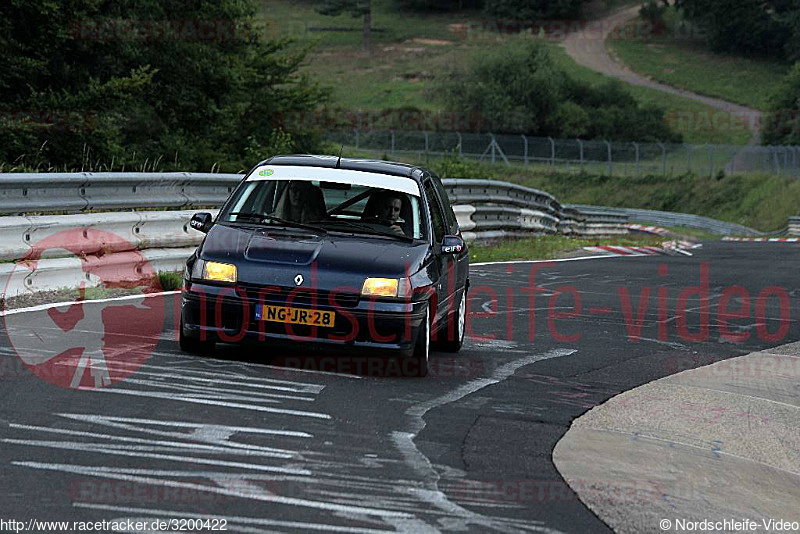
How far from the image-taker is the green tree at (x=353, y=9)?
4754 inches

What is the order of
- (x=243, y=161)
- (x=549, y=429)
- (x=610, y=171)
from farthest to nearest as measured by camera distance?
1. (x=610, y=171)
2. (x=243, y=161)
3. (x=549, y=429)

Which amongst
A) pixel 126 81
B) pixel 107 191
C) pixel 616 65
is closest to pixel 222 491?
pixel 107 191

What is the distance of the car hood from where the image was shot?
8.62 meters

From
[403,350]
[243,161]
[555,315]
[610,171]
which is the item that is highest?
[403,350]

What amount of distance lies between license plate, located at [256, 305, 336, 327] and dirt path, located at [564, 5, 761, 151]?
8134cm

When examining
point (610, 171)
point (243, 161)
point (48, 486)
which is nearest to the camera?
point (48, 486)

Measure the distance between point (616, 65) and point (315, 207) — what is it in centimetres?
10736

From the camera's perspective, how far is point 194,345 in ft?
→ 29.6

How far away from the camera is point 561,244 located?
86.4 feet

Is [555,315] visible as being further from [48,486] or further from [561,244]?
[561,244]

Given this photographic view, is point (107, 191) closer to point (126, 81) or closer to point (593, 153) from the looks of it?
point (126, 81)

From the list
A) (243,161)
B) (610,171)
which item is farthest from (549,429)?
(610,171)

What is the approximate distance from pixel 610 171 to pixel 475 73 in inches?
1041

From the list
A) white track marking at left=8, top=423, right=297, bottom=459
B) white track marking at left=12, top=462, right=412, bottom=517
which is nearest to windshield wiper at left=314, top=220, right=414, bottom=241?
white track marking at left=8, top=423, right=297, bottom=459
